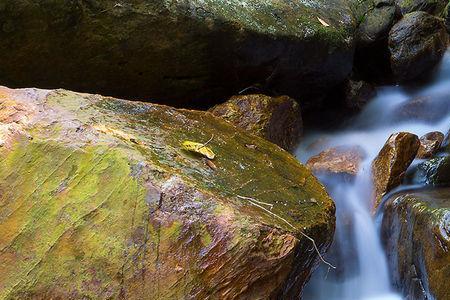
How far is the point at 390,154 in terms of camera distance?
15.8 ft

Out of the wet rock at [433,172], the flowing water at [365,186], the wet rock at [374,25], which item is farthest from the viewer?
the wet rock at [374,25]

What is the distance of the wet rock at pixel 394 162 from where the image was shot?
4746mm

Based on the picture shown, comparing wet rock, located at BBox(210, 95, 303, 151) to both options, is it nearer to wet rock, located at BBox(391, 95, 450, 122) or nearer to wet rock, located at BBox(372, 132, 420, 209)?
wet rock, located at BBox(372, 132, 420, 209)

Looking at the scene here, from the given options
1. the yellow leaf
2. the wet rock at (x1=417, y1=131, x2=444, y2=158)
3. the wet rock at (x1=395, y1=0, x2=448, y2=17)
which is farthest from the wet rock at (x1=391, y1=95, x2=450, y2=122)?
the yellow leaf

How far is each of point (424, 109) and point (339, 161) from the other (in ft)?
6.13

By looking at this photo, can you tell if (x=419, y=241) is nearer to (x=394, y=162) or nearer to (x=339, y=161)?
(x=394, y=162)

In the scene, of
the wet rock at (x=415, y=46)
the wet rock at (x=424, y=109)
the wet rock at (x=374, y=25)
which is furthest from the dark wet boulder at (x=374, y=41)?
the wet rock at (x=424, y=109)

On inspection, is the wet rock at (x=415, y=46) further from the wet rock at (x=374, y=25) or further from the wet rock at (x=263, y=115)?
the wet rock at (x=263, y=115)

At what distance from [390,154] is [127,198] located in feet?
10.7

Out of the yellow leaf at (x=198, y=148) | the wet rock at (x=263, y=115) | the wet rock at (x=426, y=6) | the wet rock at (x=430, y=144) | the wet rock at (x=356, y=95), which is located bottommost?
the yellow leaf at (x=198, y=148)

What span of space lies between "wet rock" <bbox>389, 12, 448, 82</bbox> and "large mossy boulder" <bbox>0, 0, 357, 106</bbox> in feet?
3.92

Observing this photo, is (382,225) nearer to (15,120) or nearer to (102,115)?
(102,115)

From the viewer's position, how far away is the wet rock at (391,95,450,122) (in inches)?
248

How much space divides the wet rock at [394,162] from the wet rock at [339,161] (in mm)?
406
